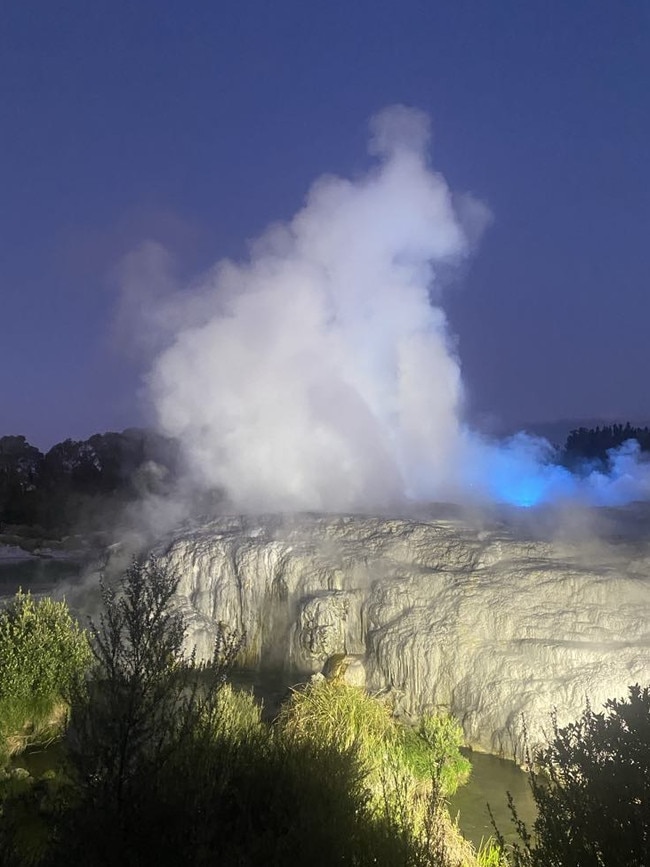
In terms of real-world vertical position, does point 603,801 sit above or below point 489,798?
above

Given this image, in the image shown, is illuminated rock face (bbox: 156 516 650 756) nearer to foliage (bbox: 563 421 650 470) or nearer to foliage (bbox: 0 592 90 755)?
foliage (bbox: 0 592 90 755)

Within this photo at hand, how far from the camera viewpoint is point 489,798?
6.75 meters

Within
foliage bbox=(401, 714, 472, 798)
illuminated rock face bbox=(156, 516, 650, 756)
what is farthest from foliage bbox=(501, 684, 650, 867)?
illuminated rock face bbox=(156, 516, 650, 756)

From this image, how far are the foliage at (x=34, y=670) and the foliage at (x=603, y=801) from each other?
4965 mm

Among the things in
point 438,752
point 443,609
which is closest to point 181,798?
point 438,752

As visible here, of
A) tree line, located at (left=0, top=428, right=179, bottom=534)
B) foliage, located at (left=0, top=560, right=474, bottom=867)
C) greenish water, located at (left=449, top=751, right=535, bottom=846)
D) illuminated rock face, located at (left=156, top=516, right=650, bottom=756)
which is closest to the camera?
foliage, located at (left=0, top=560, right=474, bottom=867)

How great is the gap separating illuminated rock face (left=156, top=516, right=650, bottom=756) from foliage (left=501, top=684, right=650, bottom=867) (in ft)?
13.6

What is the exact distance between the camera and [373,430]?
1538 centimetres

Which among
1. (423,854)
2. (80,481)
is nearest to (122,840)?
(423,854)

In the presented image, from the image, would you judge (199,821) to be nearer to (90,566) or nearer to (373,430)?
(90,566)

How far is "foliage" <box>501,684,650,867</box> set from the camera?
302 cm

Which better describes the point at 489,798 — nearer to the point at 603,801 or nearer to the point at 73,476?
the point at 603,801

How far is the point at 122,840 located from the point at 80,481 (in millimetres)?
41678

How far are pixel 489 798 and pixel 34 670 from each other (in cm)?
497
